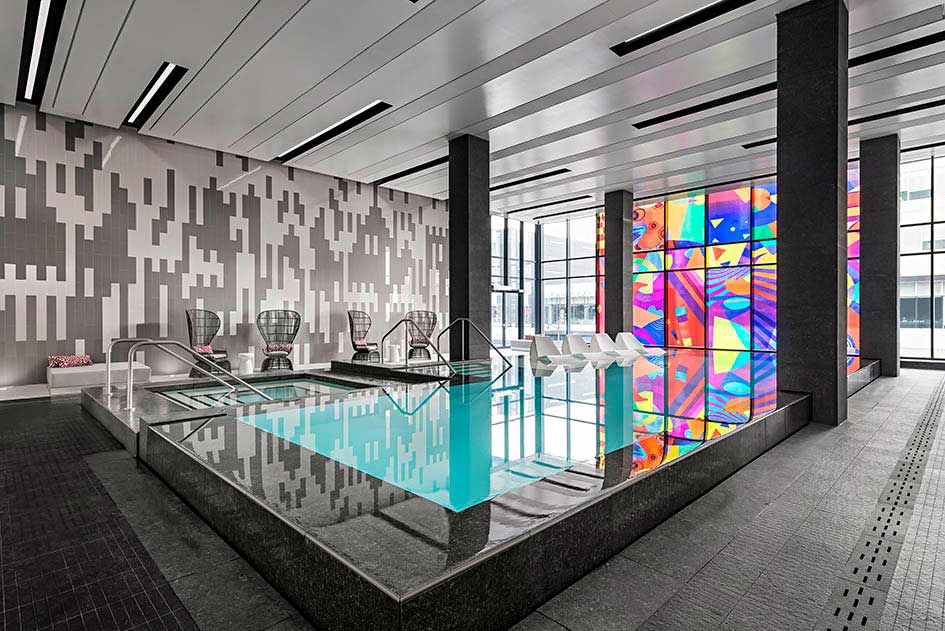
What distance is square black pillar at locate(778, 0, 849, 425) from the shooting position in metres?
5.08

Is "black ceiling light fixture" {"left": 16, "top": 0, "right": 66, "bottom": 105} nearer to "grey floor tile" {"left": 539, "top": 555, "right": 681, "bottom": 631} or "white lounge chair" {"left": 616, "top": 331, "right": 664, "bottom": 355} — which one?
"grey floor tile" {"left": 539, "top": 555, "right": 681, "bottom": 631}

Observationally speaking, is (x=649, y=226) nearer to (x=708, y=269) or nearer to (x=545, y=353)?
(x=708, y=269)

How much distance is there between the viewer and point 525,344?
55.2ft

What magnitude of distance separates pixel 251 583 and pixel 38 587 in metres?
0.91

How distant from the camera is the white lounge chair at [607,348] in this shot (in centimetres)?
1111

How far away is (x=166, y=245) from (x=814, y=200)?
10309 mm

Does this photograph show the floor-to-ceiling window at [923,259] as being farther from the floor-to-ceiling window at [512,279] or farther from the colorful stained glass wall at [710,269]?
the floor-to-ceiling window at [512,279]

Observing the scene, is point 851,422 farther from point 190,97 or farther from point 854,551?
point 190,97

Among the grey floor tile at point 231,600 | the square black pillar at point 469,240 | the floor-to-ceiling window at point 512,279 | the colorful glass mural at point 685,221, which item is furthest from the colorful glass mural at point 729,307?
the grey floor tile at point 231,600

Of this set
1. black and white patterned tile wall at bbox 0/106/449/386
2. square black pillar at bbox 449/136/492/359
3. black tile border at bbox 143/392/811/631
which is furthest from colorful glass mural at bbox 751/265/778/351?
black tile border at bbox 143/392/811/631

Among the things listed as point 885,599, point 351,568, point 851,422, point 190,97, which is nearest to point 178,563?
point 351,568

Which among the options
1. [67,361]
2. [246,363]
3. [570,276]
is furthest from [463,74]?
[570,276]

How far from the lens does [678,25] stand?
5969mm

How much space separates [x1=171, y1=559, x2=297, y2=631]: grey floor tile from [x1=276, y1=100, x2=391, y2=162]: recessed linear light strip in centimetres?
722
